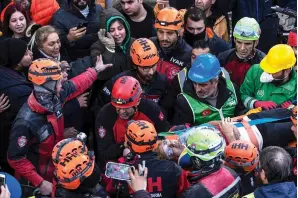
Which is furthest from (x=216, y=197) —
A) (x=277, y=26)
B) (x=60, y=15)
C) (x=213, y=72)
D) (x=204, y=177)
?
(x=277, y=26)

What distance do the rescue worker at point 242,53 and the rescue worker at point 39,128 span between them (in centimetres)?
256

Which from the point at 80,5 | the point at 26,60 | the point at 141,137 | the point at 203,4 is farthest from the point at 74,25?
the point at 141,137

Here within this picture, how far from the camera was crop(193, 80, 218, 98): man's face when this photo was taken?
22.2ft

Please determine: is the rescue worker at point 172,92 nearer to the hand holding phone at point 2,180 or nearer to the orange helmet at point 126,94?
the orange helmet at point 126,94

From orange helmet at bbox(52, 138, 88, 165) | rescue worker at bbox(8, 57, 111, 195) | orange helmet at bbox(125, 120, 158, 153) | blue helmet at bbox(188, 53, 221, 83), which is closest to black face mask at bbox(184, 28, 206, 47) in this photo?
blue helmet at bbox(188, 53, 221, 83)

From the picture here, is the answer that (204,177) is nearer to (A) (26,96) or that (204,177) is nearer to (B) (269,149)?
(B) (269,149)

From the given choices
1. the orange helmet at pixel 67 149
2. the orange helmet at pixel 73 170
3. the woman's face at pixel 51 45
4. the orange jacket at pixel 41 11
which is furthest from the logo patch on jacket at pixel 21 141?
the orange jacket at pixel 41 11

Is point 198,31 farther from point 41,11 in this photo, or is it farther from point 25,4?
point 25,4

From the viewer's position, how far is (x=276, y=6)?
10.3 m

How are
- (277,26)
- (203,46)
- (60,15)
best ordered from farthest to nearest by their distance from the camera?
(277,26)
(60,15)
(203,46)

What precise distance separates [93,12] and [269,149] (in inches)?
155

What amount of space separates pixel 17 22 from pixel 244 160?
3.76 meters

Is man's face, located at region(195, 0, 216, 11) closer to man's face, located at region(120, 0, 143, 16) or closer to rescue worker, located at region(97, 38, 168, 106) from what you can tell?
man's face, located at region(120, 0, 143, 16)

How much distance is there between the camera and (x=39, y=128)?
6.07m
